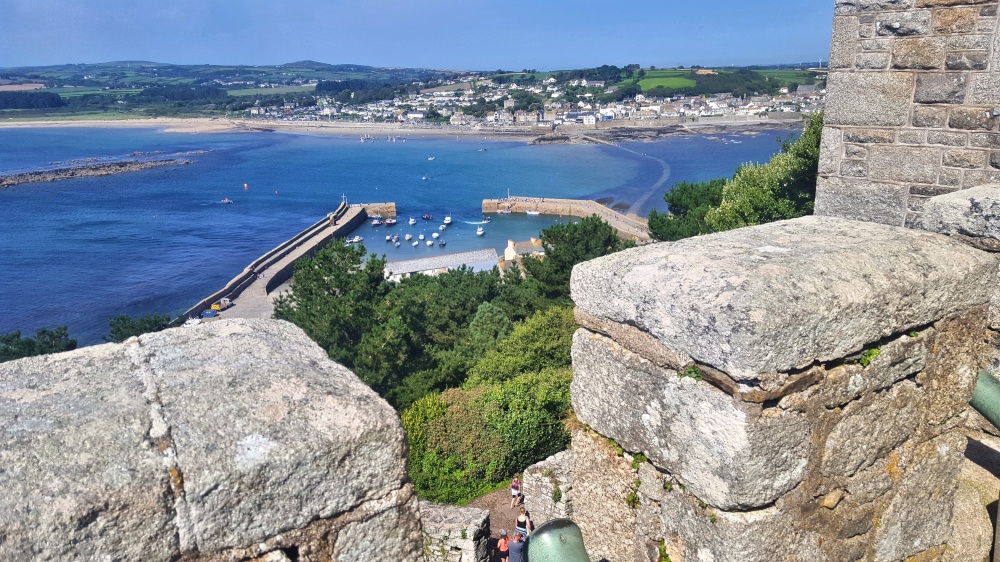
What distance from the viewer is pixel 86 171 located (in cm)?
10462

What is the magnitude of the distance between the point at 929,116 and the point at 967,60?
0.43m

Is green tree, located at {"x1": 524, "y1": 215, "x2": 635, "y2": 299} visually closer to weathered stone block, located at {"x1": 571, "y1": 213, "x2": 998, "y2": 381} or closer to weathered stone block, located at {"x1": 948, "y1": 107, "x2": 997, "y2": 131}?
weathered stone block, located at {"x1": 948, "y1": 107, "x2": 997, "y2": 131}

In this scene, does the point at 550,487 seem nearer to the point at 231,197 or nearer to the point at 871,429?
the point at 871,429

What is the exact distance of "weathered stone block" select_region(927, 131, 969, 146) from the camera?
4945 mm

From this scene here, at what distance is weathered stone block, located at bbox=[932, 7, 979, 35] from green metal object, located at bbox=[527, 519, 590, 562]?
14.8 feet

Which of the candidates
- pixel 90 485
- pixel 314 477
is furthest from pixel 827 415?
pixel 90 485

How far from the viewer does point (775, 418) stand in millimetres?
2400

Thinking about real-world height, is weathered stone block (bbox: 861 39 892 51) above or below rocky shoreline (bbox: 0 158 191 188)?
above

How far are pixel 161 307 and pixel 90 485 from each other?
48518 mm

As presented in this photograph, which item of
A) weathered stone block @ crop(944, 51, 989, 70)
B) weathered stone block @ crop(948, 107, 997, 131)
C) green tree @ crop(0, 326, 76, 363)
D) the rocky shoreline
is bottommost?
the rocky shoreline

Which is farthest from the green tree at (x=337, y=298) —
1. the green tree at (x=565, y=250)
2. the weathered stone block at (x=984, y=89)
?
the weathered stone block at (x=984, y=89)

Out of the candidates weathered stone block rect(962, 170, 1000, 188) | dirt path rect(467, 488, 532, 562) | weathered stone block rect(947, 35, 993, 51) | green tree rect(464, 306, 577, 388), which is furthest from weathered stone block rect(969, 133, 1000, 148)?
green tree rect(464, 306, 577, 388)

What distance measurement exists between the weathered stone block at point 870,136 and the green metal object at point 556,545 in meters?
4.29

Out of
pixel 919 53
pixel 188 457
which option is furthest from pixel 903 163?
pixel 188 457
